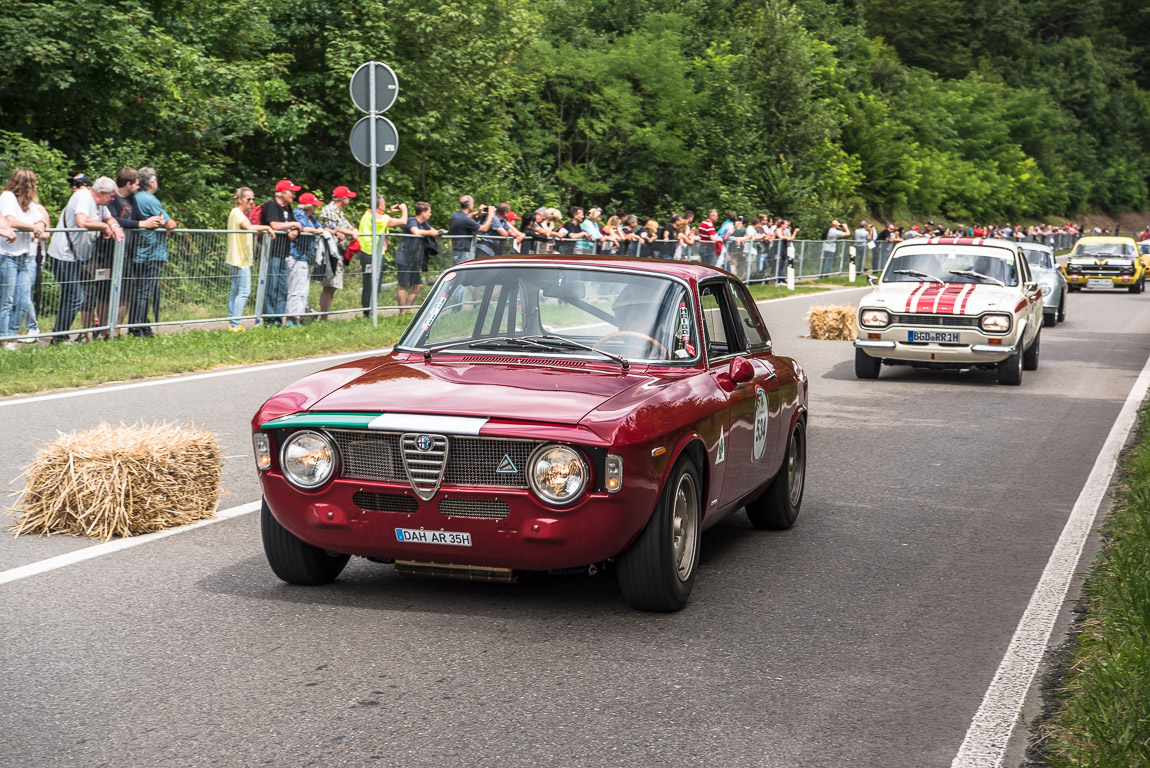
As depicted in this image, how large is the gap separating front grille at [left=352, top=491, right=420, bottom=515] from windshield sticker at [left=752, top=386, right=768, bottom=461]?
2.14m

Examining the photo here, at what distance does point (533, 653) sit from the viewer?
17.0 feet

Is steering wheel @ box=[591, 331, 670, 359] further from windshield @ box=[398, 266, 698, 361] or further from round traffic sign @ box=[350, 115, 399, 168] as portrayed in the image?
round traffic sign @ box=[350, 115, 399, 168]

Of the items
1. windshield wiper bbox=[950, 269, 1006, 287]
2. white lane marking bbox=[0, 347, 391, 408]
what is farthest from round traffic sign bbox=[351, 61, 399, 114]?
windshield wiper bbox=[950, 269, 1006, 287]

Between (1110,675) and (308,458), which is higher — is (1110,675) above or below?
below

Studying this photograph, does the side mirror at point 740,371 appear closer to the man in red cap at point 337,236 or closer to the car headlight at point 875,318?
the car headlight at point 875,318

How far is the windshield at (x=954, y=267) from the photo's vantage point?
646 inches

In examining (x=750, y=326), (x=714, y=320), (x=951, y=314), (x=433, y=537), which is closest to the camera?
(x=433, y=537)

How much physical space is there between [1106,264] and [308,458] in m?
37.8

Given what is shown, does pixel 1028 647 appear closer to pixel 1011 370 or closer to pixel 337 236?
pixel 1011 370

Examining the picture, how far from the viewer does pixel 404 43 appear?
3111 cm

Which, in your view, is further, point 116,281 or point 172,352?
point 116,281

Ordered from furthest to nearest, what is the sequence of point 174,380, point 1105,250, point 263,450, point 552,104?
point 552,104, point 1105,250, point 174,380, point 263,450

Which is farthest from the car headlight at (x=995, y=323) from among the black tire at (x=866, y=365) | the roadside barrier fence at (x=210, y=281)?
the roadside barrier fence at (x=210, y=281)

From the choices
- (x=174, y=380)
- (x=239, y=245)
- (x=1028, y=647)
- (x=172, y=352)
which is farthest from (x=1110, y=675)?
(x=239, y=245)
